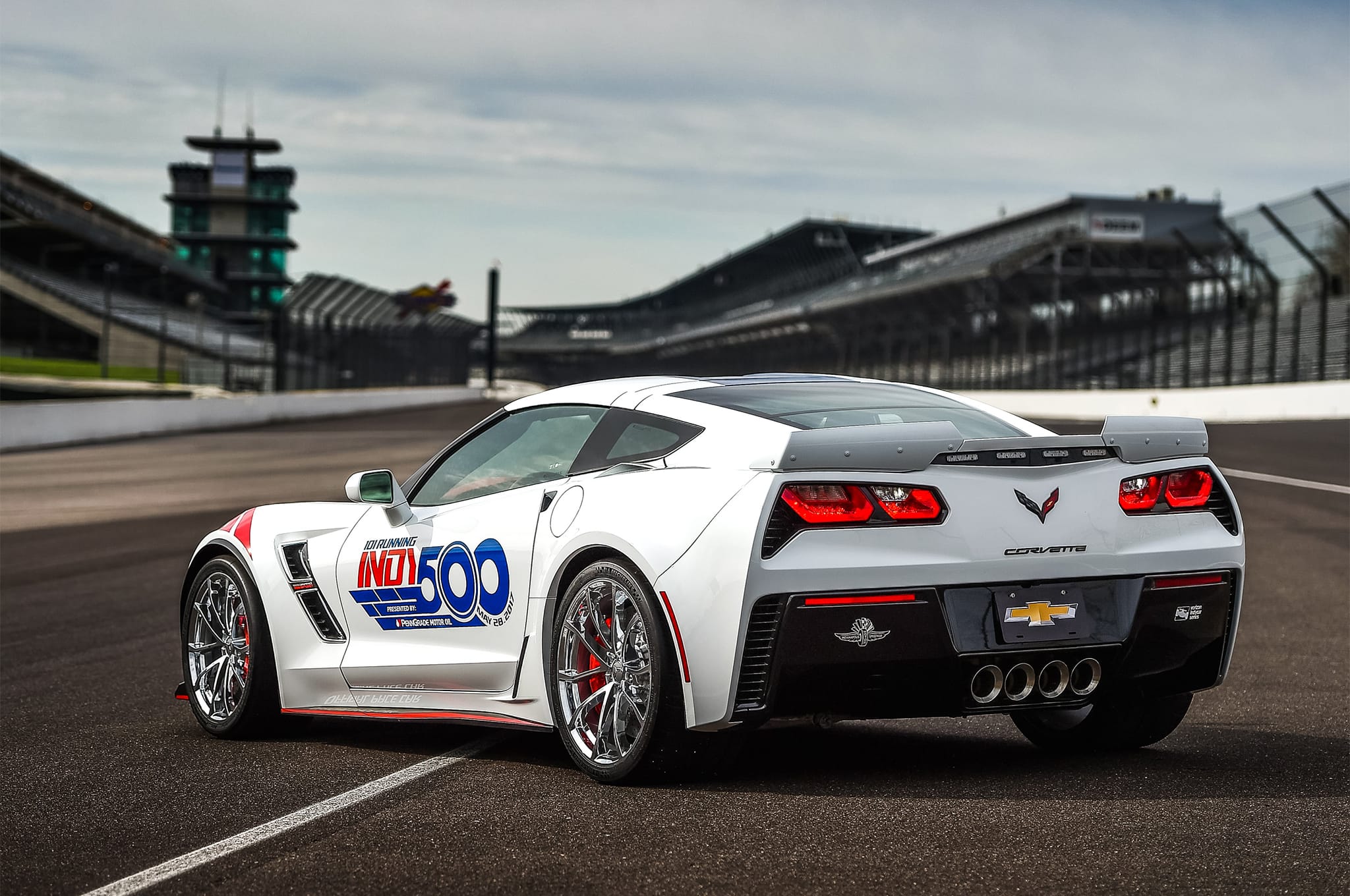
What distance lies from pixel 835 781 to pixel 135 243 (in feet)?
301

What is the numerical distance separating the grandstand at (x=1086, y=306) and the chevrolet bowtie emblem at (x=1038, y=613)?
2732 centimetres

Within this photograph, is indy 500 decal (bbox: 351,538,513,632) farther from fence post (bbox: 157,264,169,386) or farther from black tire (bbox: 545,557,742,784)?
fence post (bbox: 157,264,169,386)

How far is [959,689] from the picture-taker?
4.61 metres

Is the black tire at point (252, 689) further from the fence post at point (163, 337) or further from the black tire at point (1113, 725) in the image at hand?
the fence post at point (163, 337)

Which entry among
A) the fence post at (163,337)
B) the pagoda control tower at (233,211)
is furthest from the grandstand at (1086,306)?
the pagoda control tower at (233,211)

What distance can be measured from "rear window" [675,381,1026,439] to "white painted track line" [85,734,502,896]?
4.92 ft

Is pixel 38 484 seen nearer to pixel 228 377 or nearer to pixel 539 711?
pixel 539 711

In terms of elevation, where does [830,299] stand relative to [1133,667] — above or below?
above

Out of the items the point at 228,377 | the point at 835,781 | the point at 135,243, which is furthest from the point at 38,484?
the point at 135,243

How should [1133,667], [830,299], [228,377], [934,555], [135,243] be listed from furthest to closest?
1. [135,243]
2. [830,299]
3. [228,377]
4. [1133,667]
5. [934,555]

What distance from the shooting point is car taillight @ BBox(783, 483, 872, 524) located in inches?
176

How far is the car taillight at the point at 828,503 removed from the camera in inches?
176

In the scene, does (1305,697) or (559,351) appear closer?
(1305,697)

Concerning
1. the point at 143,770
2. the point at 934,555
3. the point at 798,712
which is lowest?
the point at 143,770
